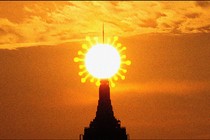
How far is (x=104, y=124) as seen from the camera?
71812 millimetres

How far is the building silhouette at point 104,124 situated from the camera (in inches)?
2817

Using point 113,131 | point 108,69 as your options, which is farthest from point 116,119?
point 108,69

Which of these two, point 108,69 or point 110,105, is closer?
point 108,69

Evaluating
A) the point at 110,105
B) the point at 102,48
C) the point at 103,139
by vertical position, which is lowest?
the point at 103,139

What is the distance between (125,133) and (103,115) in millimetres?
4122

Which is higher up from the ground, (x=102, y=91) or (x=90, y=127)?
(x=102, y=91)

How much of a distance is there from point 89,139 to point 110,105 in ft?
18.4

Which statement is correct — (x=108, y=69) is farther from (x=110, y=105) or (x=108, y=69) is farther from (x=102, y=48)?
(x=110, y=105)

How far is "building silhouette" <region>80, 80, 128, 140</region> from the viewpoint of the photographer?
71.6 m

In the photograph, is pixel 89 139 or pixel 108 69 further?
pixel 89 139

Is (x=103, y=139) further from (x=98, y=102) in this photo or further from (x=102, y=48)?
(x=102, y=48)

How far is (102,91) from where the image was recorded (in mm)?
72062

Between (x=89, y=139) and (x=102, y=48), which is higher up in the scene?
(x=102, y=48)

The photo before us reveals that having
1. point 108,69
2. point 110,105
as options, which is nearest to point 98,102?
point 110,105
